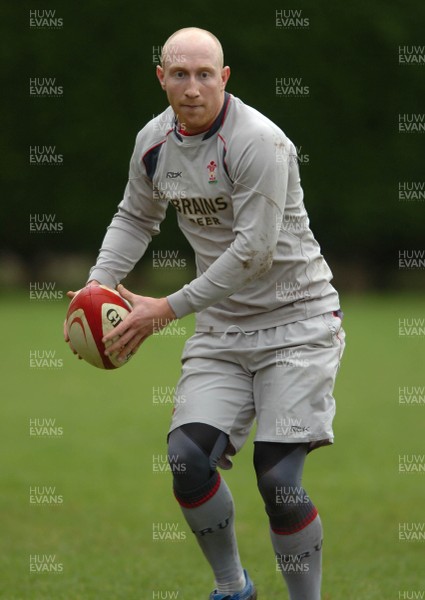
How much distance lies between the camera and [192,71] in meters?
4.70

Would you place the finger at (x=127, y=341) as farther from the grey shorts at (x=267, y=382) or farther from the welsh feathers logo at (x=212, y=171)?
the welsh feathers logo at (x=212, y=171)

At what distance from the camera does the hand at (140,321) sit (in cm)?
477

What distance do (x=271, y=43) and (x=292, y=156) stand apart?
1876cm

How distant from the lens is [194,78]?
470 centimetres

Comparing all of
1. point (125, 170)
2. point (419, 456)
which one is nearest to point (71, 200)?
point (125, 170)

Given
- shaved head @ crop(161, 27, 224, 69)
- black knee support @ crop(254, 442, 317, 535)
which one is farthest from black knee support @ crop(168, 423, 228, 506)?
shaved head @ crop(161, 27, 224, 69)

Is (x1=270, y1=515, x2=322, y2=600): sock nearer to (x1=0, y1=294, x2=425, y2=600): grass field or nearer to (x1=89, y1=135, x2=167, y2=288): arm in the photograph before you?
(x1=0, y1=294, x2=425, y2=600): grass field

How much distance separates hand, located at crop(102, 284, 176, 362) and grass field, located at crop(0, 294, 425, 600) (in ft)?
5.24

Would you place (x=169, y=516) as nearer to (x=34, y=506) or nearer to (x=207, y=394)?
(x=34, y=506)

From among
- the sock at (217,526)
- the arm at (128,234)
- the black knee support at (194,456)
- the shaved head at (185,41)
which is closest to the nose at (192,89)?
the shaved head at (185,41)

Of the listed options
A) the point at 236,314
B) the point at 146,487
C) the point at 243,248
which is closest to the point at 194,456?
the point at 236,314

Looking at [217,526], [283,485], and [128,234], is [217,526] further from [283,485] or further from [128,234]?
[128,234]

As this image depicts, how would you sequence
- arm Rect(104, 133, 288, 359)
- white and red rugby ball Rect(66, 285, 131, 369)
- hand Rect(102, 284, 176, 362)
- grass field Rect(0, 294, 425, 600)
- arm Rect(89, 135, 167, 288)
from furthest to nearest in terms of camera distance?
grass field Rect(0, 294, 425, 600)
arm Rect(89, 135, 167, 288)
white and red rugby ball Rect(66, 285, 131, 369)
hand Rect(102, 284, 176, 362)
arm Rect(104, 133, 288, 359)

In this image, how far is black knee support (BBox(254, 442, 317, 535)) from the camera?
471 cm
